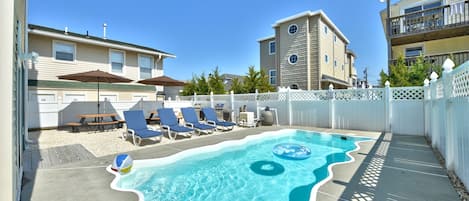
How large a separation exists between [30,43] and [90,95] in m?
3.85

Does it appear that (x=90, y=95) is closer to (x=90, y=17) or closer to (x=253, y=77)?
(x=90, y=17)

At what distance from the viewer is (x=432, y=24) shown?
11.5 m

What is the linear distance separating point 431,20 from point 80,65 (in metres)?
20.1

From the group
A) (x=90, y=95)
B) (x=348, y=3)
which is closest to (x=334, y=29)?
(x=348, y=3)

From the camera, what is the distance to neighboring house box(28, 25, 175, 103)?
1185cm

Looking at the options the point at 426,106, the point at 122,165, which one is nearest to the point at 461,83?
the point at 426,106

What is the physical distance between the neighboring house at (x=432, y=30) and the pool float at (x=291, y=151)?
885 cm

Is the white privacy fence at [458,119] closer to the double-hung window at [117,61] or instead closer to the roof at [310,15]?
the roof at [310,15]

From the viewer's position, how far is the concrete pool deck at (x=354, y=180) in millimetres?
3379

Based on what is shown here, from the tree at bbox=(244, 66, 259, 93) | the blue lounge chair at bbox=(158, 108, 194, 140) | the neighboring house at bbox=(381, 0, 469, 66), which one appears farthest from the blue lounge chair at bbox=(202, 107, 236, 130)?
the neighboring house at bbox=(381, 0, 469, 66)

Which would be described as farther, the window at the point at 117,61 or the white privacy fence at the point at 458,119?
the window at the point at 117,61

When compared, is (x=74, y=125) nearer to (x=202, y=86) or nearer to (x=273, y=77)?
(x=202, y=86)

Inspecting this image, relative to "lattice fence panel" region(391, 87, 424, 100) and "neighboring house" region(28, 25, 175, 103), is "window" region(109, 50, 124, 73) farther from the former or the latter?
"lattice fence panel" region(391, 87, 424, 100)

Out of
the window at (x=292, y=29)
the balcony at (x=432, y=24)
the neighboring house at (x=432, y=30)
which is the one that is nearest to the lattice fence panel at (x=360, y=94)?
the neighboring house at (x=432, y=30)
